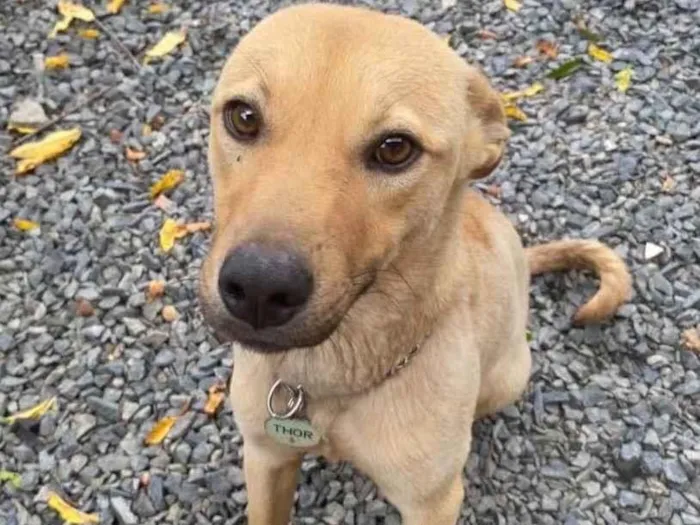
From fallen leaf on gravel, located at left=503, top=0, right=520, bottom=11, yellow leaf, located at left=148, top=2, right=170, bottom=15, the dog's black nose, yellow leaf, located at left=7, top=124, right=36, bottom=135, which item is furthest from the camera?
fallen leaf on gravel, located at left=503, top=0, right=520, bottom=11

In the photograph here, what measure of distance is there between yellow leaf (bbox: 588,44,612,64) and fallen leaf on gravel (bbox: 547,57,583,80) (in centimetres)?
11

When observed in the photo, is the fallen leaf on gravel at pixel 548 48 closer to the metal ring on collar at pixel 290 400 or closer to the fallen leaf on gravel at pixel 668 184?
the fallen leaf on gravel at pixel 668 184

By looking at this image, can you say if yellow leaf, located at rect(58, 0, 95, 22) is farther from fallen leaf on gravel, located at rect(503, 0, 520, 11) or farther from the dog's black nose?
the dog's black nose

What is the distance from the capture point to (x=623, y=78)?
524cm

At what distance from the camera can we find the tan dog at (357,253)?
2.43 metres

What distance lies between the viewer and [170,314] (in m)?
4.25

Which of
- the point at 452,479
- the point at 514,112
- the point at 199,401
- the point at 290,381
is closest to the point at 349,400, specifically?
the point at 290,381

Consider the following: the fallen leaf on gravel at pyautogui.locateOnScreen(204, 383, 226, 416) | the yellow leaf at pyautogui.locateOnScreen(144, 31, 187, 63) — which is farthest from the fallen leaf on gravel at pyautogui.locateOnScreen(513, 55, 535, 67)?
the fallen leaf on gravel at pyautogui.locateOnScreen(204, 383, 226, 416)

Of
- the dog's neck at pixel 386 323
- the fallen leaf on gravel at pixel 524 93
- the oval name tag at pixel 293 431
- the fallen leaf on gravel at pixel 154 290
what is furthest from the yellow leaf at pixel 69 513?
the fallen leaf on gravel at pixel 524 93

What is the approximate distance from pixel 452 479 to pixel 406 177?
103 cm

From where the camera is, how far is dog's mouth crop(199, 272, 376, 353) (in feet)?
8.01

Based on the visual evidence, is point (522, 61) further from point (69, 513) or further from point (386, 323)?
point (69, 513)

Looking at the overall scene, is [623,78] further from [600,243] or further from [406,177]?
[406,177]

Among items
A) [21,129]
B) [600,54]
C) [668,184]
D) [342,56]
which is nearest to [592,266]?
[668,184]
